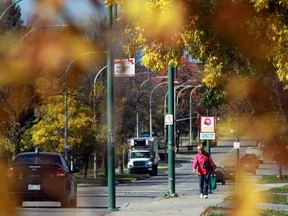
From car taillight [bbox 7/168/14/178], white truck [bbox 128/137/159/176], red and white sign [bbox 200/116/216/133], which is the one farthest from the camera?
white truck [bbox 128/137/159/176]

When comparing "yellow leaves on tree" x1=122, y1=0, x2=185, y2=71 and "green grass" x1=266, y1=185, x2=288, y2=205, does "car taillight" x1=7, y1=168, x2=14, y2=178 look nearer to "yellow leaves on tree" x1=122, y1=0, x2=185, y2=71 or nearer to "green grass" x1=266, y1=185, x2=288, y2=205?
"yellow leaves on tree" x1=122, y1=0, x2=185, y2=71

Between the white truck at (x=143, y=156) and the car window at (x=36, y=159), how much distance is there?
5478cm

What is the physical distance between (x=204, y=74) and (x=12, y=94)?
77 centimetres

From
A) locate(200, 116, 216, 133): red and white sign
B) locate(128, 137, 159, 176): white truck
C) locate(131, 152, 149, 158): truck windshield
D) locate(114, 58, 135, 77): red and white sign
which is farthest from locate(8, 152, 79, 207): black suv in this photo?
locate(131, 152, 149, 158): truck windshield

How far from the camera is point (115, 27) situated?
62.0 inches

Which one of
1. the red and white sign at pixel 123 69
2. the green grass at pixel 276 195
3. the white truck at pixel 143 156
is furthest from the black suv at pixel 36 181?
the white truck at pixel 143 156

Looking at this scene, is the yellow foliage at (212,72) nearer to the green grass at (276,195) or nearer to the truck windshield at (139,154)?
the green grass at (276,195)

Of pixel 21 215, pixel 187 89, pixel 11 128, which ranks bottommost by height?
pixel 21 215

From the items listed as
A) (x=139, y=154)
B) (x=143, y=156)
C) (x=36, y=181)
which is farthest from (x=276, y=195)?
(x=139, y=154)

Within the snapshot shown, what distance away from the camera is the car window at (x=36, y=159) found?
2004mm

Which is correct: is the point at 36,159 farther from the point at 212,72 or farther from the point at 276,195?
the point at 276,195

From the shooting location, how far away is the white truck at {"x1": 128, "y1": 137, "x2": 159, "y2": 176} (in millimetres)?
57656

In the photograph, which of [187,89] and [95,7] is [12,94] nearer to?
[95,7]

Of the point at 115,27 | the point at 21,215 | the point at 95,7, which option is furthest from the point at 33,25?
the point at 21,215
